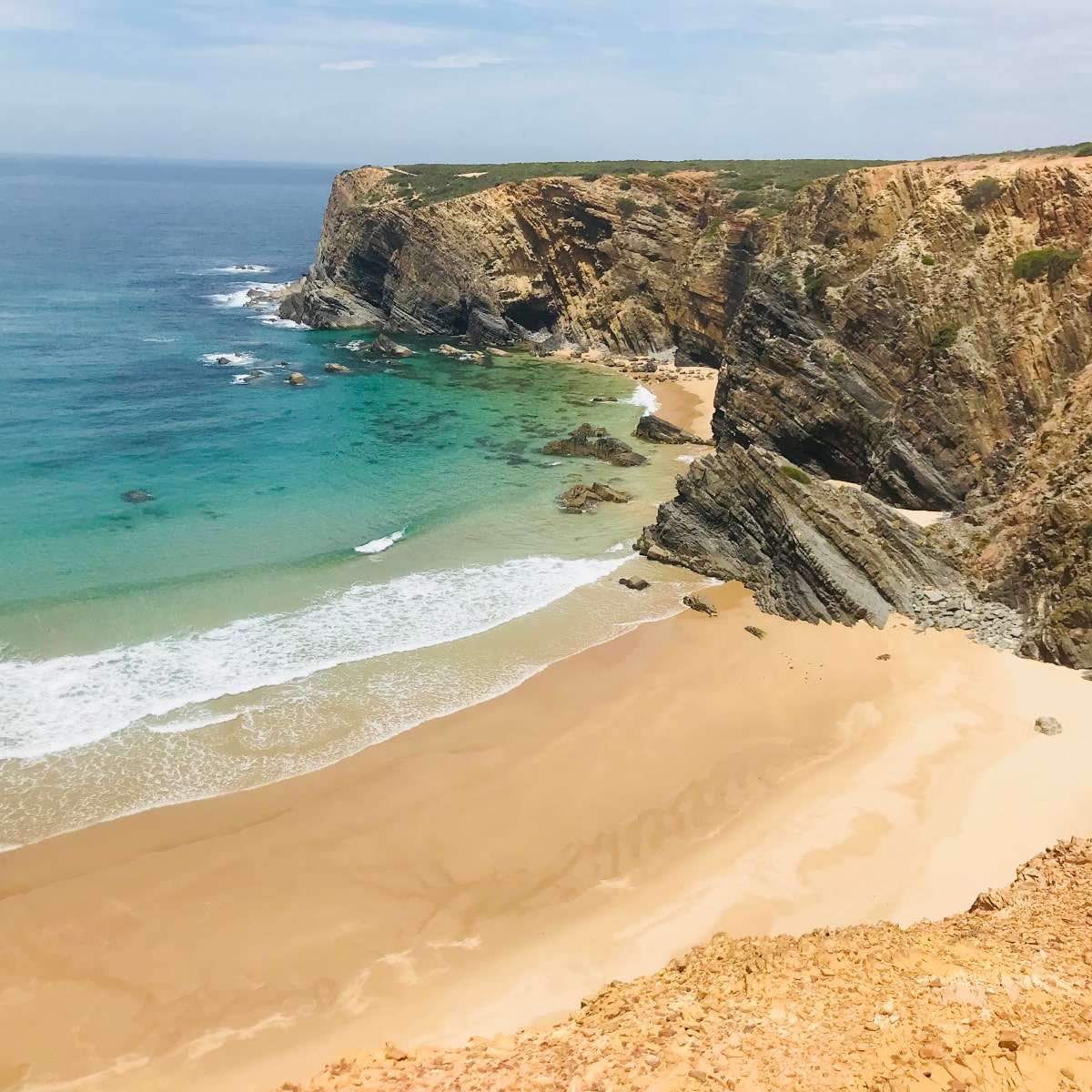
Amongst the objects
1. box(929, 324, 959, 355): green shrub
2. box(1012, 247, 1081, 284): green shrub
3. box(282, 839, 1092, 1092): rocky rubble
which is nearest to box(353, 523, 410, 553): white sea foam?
box(929, 324, 959, 355): green shrub

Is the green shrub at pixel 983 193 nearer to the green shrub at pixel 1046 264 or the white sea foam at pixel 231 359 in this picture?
the green shrub at pixel 1046 264

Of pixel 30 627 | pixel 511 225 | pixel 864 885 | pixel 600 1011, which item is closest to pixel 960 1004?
pixel 600 1011

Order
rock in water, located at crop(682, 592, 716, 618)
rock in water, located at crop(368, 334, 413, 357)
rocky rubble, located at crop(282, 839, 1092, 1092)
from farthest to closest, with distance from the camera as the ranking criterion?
rock in water, located at crop(368, 334, 413, 357) → rock in water, located at crop(682, 592, 716, 618) → rocky rubble, located at crop(282, 839, 1092, 1092)

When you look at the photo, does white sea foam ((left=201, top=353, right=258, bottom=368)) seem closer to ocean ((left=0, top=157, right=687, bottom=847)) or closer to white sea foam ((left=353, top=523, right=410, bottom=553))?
ocean ((left=0, top=157, right=687, bottom=847))

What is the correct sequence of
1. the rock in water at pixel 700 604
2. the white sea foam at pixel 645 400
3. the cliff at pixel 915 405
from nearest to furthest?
1. the cliff at pixel 915 405
2. the rock in water at pixel 700 604
3. the white sea foam at pixel 645 400

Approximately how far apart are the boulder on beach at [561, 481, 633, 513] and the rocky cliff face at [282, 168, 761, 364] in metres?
30.0

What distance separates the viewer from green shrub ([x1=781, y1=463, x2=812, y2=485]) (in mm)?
27578

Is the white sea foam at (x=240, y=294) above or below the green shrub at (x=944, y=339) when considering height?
above

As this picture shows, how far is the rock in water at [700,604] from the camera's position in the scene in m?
26.4

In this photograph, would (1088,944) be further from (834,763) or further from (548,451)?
(548,451)

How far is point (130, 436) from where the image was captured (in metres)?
42.0

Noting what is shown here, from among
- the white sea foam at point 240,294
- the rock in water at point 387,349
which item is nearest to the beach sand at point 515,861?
the rock in water at point 387,349

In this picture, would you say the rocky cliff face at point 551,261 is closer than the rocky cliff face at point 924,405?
No

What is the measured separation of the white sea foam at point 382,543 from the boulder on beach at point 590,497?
6.94 meters
